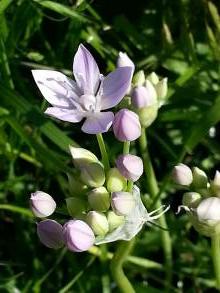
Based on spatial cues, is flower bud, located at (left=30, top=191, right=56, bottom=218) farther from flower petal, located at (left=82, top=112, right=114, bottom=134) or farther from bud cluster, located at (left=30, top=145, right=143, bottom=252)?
flower petal, located at (left=82, top=112, right=114, bottom=134)

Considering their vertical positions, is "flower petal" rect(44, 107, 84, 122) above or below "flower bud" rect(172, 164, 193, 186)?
above

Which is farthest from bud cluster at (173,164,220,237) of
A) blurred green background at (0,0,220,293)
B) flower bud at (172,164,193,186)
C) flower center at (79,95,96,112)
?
blurred green background at (0,0,220,293)

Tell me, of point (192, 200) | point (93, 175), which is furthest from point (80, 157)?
point (192, 200)

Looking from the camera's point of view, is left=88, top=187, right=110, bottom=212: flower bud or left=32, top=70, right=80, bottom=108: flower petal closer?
left=88, top=187, right=110, bottom=212: flower bud

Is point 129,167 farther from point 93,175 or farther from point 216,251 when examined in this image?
point 216,251

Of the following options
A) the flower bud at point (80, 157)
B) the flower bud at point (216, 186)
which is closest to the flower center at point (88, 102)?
the flower bud at point (80, 157)

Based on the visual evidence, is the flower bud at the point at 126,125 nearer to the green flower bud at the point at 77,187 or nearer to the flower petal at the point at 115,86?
the flower petal at the point at 115,86

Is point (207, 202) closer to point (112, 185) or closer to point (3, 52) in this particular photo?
point (112, 185)

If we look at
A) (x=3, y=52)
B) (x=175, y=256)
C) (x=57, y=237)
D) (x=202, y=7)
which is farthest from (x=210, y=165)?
(x=57, y=237)
